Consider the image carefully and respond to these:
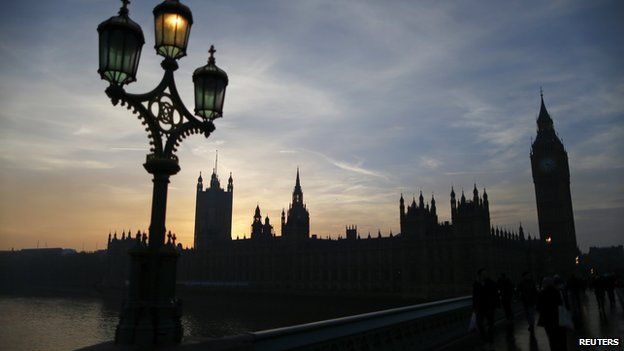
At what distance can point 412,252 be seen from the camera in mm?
68000

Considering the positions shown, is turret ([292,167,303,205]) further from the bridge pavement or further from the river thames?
the bridge pavement

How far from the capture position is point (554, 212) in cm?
9706

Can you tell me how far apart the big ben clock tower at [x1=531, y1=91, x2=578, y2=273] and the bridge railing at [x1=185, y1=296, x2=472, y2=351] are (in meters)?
91.6

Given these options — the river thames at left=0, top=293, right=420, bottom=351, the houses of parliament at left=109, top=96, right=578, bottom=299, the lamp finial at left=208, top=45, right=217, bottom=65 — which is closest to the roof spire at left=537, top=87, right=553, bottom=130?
the houses of parliament at left=109, top=96, right=578, bottom=299

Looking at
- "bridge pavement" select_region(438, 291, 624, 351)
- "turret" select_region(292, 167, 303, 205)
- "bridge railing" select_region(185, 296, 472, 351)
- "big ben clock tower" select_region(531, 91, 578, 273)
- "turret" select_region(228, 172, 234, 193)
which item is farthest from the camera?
"turret" select_region(228, 172, 234, 193)

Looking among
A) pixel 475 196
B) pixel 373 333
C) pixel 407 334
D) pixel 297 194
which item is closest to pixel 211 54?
pixel 373 333

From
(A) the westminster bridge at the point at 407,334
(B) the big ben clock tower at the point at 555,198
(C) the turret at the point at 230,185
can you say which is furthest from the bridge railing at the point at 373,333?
(C) the turret at the point at 230,185

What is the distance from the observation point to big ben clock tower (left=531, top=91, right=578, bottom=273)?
308 ft

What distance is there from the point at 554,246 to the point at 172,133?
349ft

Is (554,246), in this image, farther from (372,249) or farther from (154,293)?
(154,293)

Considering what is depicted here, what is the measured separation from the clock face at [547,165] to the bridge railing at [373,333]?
320 ft

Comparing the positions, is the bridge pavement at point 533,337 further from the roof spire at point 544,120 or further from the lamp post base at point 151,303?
the roof spire at point 544,120

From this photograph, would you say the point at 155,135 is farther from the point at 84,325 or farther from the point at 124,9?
the point at 84,325

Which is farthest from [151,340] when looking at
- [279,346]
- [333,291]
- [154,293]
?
[333,291]
